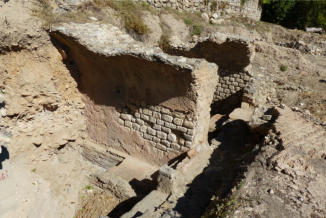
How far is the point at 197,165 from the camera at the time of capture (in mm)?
5082

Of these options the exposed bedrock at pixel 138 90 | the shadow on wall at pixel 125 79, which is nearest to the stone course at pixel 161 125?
the exposed bedrock at pixel 138 90

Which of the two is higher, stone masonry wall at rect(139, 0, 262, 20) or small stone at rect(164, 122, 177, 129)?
stone masonry wall at rect(139, 0, 262, 20)

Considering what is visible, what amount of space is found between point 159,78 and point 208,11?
12369 mm

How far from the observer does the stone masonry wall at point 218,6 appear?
45.0 ft

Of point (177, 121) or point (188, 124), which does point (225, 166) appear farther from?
point (177, 121)

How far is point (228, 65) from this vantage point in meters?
8.12

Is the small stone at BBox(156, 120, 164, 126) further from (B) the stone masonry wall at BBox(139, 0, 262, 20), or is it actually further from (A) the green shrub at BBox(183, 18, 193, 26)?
(A) the green shrub at BBox(183, 18, 193, 26)

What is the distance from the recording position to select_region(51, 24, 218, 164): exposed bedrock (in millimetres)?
4785

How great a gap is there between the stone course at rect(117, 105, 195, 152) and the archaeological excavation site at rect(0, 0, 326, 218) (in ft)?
0.08

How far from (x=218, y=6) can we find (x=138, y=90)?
13003 millimetres

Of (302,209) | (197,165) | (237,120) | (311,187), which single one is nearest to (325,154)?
(311,187)

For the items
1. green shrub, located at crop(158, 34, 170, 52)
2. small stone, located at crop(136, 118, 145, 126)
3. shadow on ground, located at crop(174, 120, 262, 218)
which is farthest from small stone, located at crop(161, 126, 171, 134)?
green shrub, located at crop(158, 34, 170, 52)

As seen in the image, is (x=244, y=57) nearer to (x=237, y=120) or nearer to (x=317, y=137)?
(x=237, y=120)

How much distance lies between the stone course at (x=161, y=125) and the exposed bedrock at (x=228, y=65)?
12.0ft
